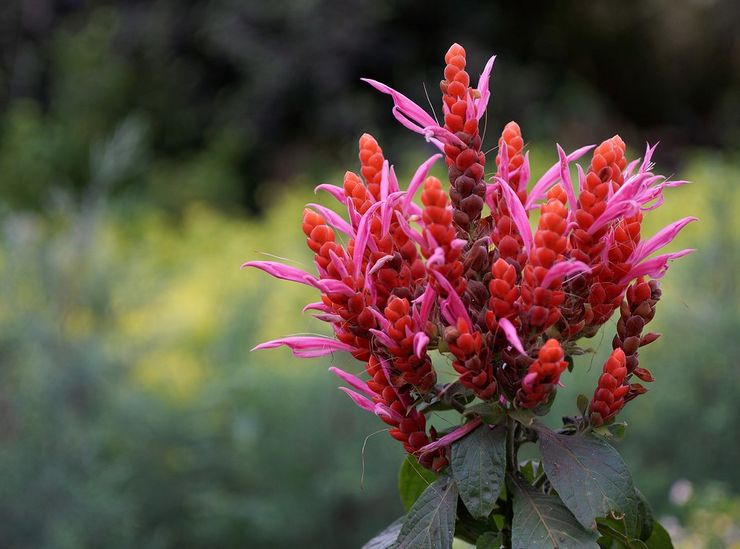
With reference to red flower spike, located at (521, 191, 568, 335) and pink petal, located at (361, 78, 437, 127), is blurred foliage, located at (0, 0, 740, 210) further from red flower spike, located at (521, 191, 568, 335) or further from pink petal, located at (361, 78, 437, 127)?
red flower spike, located at (521, 191, 568, 335)

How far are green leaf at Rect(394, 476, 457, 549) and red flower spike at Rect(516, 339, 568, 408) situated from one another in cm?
14

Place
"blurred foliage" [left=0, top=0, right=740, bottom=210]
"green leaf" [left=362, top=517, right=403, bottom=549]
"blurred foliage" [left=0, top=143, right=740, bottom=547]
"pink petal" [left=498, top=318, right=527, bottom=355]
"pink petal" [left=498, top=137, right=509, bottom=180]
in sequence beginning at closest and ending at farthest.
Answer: "pink petal" [left=498, top=318, right=527, bottom=355] → "pink petal" [left=498, top=137, right=509, bottom=180] → "green leaf" [left=362, top=517, right=403, bottom=549] → "blurred foliage" [left=0, top=143, right=740, bottom=547] → "blurred foliage" [left=0, top=0, right=740, bottom=210]

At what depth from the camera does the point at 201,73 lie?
8.09 m

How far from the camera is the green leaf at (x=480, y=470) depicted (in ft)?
2.93

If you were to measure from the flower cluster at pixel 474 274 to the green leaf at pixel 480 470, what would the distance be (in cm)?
3

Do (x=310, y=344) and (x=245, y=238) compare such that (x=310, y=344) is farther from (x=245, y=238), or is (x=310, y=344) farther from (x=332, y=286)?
(x=245, y=238)

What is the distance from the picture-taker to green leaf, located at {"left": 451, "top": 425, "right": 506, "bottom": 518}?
0.89 meters

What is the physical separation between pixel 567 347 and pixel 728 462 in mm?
2034

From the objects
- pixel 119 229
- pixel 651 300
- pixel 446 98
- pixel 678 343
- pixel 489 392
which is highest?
pixel 446 98

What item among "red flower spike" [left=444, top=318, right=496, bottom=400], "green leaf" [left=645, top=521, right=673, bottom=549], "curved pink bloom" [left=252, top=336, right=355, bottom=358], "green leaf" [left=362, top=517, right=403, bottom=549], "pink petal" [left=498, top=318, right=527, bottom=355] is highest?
Result: "pink petal" [left=498, top=318, right=527, bottom=355]

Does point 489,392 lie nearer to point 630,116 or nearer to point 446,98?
point 446,98

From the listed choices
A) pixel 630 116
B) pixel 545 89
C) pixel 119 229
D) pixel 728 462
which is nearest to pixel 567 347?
pixel 728 462

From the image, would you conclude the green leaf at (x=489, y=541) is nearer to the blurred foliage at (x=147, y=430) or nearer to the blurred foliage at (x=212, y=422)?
the blurred foliage at (x=212, y=422)

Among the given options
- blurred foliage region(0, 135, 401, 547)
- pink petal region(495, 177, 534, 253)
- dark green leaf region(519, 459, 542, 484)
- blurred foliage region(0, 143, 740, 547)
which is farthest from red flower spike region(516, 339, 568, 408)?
blurred foliage region(0, 135, 401, 547)
